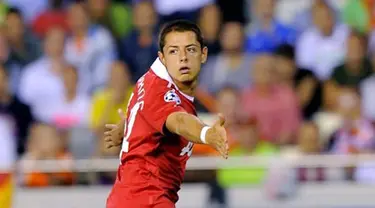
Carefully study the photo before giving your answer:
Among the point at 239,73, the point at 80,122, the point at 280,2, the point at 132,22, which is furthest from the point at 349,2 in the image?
the point at 80,122

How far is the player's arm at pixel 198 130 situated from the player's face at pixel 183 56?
0.24 m

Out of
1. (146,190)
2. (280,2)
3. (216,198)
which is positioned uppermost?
(280,2)

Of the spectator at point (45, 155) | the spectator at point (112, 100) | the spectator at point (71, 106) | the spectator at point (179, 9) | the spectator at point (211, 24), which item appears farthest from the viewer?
the spectator at point (179, 9)

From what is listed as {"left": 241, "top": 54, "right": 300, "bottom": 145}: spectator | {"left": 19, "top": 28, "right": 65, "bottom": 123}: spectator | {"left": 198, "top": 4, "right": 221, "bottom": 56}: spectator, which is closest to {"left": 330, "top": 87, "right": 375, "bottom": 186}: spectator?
{"left": 241, "top": 54, "right": 300, "bottom": 145}: spectator

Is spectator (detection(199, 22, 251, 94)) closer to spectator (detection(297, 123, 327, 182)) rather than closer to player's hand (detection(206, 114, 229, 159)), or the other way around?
spectator (detection(297, 123, 327, 182))

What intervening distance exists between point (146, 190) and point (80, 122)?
18.0 ft

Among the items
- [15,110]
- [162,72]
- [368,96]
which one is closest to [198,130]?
[162,72]

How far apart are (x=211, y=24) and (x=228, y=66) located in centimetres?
66

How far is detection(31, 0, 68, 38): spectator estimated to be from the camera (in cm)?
1194

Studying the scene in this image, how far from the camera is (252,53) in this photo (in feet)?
36.7

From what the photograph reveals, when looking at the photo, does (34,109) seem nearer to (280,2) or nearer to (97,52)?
(97,52)

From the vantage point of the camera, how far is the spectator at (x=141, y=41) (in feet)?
36.9

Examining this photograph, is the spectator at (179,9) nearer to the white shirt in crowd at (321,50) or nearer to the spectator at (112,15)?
the spectator at (112,15)

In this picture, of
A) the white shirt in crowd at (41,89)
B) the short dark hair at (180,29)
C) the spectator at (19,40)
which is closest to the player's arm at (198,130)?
the short dark hair at (180,29)
